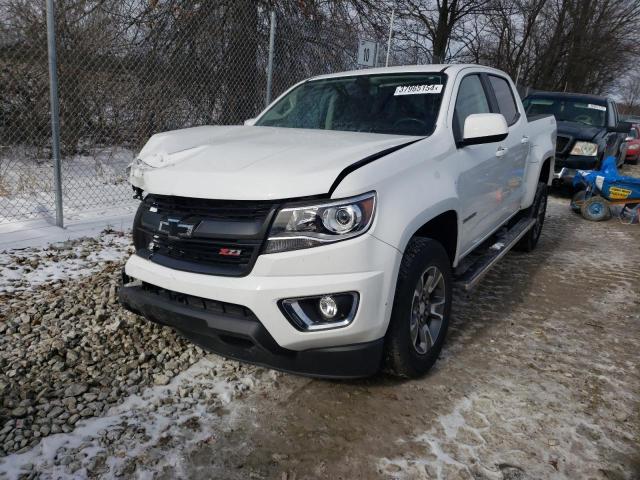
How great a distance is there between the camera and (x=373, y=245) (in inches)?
85.7

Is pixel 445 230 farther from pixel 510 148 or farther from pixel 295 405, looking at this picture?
pixel 510 148

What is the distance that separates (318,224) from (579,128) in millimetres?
8202

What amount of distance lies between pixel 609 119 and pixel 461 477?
9.11 meters

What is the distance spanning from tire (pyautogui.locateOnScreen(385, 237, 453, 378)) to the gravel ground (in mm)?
196

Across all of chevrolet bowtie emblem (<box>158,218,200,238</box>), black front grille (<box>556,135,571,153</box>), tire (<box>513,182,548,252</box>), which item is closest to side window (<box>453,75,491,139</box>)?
chevrolet bowtie emblem (<box>158,218,200,238</box>)

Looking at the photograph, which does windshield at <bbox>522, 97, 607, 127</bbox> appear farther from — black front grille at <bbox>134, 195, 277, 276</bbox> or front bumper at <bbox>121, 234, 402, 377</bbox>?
black front grille at <bbox>134, 195, 277, 276</bbox>

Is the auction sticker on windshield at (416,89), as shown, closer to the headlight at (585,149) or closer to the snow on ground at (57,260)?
the snow on ground at (57,260)

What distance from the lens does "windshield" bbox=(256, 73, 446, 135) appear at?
10.5ft

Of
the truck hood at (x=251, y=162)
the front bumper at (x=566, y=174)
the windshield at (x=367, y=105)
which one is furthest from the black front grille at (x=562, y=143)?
the truck hood at (x=251, y=162)

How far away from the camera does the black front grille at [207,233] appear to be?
2.23m

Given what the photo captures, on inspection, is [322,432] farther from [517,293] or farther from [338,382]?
[517,293]

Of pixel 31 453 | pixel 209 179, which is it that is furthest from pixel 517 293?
pixel 31 453

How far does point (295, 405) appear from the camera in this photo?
8.41 ft

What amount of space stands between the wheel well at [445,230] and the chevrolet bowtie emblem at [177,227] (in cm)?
121
